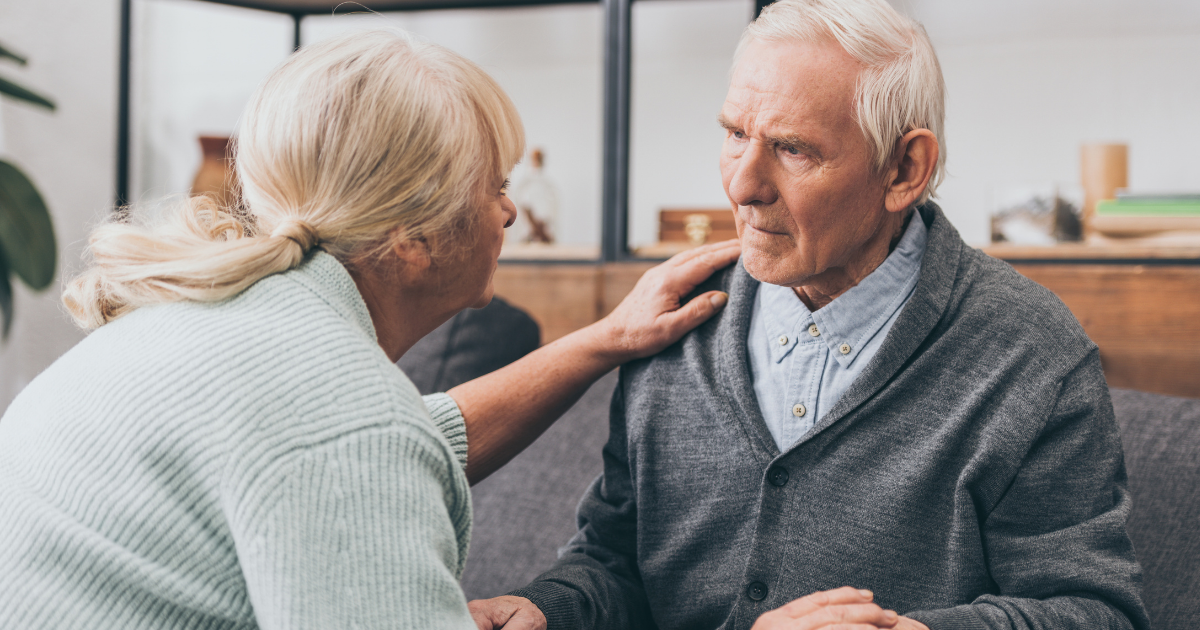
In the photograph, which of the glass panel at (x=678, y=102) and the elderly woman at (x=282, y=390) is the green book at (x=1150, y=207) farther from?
the elderly woman at (x=282, y=390)

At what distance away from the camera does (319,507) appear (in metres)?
0.68

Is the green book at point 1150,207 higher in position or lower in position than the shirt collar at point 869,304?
higher

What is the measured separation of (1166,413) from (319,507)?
1244mm

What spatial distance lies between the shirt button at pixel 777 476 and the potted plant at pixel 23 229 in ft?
4.53

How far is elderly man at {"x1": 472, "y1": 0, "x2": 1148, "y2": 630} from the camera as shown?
3.18 ft

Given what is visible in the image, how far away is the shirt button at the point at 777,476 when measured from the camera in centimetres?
108

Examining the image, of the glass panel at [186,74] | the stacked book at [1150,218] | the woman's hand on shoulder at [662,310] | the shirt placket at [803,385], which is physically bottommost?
the shirt placket at [803,385]

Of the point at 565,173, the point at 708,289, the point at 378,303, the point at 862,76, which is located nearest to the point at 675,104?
the point at 565,173

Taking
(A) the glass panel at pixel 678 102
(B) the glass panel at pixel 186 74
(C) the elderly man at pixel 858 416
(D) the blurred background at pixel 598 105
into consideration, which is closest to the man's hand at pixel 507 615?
(C) the elderly man at pixel 858 416

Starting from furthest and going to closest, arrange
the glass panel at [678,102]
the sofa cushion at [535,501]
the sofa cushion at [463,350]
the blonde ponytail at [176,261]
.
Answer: the glass panel at [678,102]
the sofa cushion at [463,350]
the sofa cushion at [535,501]
the blonde ponytail at [176,261]

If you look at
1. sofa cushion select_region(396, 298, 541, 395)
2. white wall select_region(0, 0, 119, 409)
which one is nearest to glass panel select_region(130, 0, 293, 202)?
white wall select_region(0, 0, 119, 409)

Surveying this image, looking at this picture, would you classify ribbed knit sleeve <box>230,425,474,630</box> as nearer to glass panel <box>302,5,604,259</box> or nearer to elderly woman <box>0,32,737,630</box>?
elderly woman <box>0,32,737,630</box>

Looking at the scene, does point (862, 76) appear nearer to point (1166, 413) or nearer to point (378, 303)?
point (378, 303)

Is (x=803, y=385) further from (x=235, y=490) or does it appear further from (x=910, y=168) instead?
(x=235, y=490)
